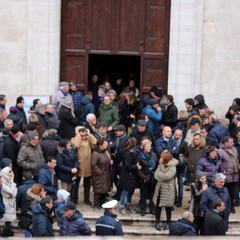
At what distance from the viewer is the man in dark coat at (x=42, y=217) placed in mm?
14367

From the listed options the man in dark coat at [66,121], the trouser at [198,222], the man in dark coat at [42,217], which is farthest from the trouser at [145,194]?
the man in dark coat at [66,121]

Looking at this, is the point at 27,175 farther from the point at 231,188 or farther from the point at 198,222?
the point at 231,188

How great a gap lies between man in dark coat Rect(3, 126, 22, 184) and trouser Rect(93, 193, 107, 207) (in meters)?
1.46

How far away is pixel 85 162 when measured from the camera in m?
17.0

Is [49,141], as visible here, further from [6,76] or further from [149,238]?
[6,76]

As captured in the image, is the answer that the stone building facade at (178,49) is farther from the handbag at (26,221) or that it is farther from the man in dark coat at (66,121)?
the handbag at (26,221)

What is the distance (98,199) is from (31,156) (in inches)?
63.7

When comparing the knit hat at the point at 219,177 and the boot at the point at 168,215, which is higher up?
the knit hat at the point at 219,177

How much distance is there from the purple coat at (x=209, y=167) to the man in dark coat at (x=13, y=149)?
3.32m

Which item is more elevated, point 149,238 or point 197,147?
point 197,147

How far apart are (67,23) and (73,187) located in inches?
238

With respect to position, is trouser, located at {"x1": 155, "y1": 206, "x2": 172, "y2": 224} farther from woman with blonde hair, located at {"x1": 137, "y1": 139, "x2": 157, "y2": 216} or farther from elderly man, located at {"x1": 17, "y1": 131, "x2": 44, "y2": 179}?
elderly man, located at {"x1": 17, "y1": 131, "x2": 44, "y2": 179}

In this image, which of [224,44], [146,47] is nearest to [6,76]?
[146,47]

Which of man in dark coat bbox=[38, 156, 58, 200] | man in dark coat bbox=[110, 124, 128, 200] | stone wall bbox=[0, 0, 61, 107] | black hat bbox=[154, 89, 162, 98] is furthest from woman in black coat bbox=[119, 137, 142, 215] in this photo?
stone wall bbox=[0, 0, 61, 107]
